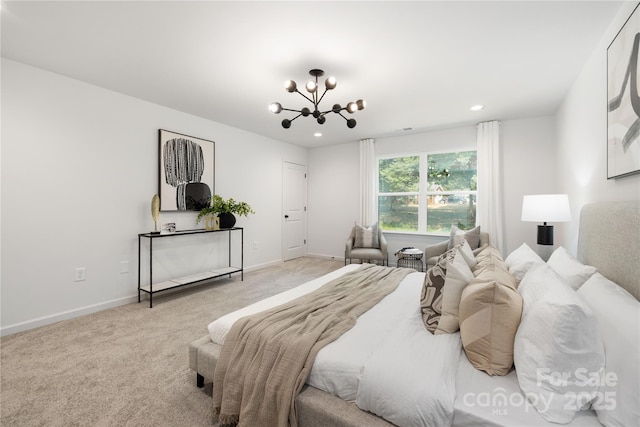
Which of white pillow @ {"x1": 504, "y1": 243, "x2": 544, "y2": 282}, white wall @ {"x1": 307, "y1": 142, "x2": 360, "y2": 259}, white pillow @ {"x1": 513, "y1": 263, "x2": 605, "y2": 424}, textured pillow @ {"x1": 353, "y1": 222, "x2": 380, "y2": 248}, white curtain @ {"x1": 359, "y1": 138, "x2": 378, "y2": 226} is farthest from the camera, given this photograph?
white wall @ {"x1": 307, "y1": 142, "x2": 360, "y2": 259}

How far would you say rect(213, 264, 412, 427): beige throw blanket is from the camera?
1.31 m

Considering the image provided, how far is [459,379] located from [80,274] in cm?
376

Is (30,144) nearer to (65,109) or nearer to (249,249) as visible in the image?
(65,109)

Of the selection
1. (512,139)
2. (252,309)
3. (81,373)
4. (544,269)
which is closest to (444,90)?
(512,139)

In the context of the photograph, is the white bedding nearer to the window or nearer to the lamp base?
the lamp base

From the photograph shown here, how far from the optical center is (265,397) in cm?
131

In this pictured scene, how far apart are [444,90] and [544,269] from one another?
7.96 ft

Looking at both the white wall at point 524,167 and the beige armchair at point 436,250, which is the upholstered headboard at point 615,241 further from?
the white wall at point 524,167

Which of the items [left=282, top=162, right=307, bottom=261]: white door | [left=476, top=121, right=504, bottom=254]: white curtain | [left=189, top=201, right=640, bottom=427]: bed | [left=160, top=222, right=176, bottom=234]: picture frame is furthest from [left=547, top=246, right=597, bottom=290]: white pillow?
[left=282, top=162, right=307, bottom=261]: white door

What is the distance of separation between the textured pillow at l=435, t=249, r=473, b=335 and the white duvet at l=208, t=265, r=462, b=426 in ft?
0.18

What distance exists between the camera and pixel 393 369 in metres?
1.22

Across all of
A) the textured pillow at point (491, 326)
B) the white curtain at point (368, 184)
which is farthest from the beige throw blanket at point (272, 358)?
the white curtain at point (368, 184)

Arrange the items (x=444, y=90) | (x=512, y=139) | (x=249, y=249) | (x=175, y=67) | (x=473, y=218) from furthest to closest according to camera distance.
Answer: (x=249, y=249)
(x=473, y=218)
(x=512, y=139)
(x=444, y=90)
(x=175, y=67)

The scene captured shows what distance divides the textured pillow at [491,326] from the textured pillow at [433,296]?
0.25 m
